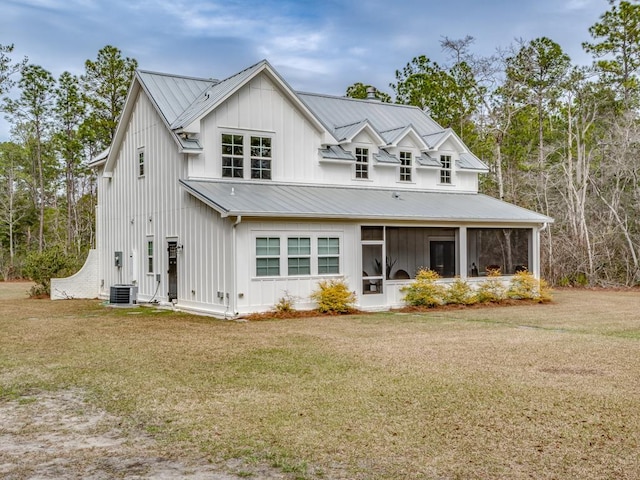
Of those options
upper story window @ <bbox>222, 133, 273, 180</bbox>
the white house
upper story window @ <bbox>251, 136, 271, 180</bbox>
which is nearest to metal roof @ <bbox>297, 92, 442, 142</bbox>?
the white house

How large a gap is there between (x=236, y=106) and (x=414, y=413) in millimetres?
14686

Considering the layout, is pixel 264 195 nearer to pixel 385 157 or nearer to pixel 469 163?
pixel 385 157

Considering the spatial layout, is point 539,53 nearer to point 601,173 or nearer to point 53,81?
point 601,173

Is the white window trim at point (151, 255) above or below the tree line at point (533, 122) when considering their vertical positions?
below

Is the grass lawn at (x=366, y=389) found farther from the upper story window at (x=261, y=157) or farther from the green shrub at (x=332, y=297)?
the upper story window at (x=261, y=157)

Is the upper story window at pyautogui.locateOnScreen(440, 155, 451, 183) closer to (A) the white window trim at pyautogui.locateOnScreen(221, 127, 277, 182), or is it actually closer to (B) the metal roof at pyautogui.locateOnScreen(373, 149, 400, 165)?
(B) the metal roof at pyautogui.locateOnScreen(373, 149, 400, 165)

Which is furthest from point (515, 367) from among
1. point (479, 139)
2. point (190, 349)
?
point (479, 139)

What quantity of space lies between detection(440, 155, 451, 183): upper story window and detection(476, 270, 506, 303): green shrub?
4.80 metres

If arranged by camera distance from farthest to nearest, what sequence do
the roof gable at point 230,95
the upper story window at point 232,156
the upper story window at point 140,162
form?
the upper story window at point 140,162
the upper story window at point 232,156
the roof gable at point 230,95

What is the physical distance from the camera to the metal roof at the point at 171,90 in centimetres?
2112

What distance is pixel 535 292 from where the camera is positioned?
22.3 metres

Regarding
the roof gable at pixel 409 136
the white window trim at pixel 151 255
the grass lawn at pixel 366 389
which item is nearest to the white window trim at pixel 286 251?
the grass lawn at pixel 366 389

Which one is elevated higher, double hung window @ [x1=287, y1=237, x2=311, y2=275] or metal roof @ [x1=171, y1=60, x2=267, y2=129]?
metal roof @ [x1=171, y1=60, x2=267, y2=129]

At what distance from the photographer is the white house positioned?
18094mm
